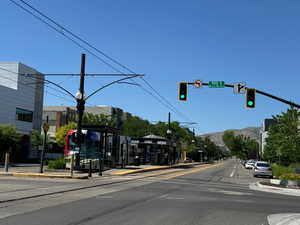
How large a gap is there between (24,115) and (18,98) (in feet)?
12.2

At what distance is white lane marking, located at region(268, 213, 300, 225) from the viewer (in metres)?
10.9

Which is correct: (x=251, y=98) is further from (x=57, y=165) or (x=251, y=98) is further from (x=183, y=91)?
(x=57, y=165)

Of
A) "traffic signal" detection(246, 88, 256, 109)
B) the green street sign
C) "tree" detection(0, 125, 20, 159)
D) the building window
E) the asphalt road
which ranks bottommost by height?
the asphalt road

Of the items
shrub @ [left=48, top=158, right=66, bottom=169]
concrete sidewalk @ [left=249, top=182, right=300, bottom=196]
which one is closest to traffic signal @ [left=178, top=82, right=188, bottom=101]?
concrete sidewalk @ [left=249, top=182, right=300, bottom=196]

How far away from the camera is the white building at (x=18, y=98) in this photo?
179 ft

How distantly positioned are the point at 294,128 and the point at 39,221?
149 feet

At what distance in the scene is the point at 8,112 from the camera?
5512 cm

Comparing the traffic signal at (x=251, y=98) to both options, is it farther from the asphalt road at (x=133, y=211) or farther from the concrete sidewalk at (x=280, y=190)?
the asphalt road at (x=133, y=211)

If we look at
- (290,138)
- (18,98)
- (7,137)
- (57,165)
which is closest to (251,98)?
(57,165)

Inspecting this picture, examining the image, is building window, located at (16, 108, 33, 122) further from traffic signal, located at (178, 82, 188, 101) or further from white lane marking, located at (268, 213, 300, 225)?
white lane marking, located at (268, 213, 300, 225)

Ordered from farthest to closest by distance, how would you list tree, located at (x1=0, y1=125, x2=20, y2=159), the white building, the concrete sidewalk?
the white building → tree, located at (x1=0, y1=125, x2=20, y2=159) → the concrete sidewalk

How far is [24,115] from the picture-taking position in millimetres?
60625

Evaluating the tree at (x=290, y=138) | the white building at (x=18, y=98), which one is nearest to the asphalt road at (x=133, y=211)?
the tree at (x=290, y=138)

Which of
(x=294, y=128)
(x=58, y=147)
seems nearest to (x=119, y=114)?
(x=58, y=147)
